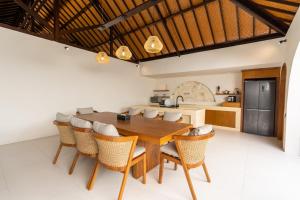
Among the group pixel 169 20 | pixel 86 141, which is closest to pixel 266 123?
pixel 169 20

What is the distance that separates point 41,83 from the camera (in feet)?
13.7

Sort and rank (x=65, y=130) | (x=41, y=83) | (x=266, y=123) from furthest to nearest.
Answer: (x=266, y=123) < (x=41, y=83) < (x=65, y=130)

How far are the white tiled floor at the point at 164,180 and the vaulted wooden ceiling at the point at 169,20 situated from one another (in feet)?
10.0

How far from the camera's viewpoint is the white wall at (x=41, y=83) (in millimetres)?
3662

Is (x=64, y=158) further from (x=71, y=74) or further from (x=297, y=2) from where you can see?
(x=297, y=2)

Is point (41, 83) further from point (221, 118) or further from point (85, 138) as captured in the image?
point (221, 118)

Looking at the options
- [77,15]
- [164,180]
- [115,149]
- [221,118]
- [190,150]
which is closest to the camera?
[115,149]

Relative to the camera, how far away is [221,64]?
4902 mm

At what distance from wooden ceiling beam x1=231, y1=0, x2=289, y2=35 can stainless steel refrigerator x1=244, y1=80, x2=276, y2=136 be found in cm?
159

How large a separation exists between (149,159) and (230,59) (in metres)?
4.14

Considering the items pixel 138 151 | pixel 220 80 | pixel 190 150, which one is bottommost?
pixel 138 151

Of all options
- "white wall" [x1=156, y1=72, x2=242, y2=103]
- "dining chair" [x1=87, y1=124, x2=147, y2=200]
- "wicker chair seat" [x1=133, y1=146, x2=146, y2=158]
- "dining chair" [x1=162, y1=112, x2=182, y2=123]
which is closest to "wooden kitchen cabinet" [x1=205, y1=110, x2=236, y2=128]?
"white wall" [x1=156, y1=72, x2=242, y2=103]

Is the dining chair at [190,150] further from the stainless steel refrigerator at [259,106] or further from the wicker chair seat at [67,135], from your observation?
the stainless steel refrigerator at [259,106]

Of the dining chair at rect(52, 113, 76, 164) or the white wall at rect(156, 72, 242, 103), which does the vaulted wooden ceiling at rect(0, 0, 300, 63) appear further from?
the dining chair at rect(52, 113, 76, 164)
